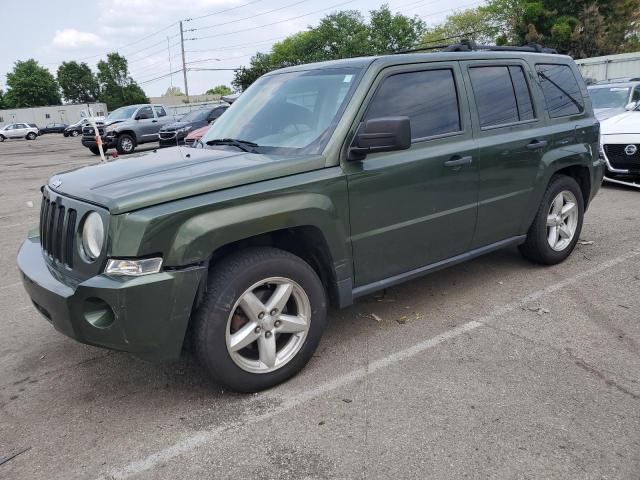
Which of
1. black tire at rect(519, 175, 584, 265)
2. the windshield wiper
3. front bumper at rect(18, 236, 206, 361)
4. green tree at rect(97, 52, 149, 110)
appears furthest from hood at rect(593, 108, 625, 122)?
green tree at rect(97, 52, 149, 110)

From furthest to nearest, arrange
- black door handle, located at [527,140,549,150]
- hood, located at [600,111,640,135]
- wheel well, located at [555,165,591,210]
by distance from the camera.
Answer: hood, located at [600,111,640,135] → wheel well, located at [555,165,591,210] → black door handle, located at [527,140,549,150]

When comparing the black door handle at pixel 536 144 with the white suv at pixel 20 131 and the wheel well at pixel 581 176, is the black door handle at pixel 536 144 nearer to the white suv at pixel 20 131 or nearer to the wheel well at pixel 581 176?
the wheel well at pixel 581 176

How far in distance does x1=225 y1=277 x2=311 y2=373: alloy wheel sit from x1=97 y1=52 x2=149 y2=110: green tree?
9761cm

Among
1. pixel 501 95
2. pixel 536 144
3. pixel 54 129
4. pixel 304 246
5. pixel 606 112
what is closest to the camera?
pixel 304 246

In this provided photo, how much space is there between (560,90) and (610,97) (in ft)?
22.9

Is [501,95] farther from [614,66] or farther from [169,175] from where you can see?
[614,66]

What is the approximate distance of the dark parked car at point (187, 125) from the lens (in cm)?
1811

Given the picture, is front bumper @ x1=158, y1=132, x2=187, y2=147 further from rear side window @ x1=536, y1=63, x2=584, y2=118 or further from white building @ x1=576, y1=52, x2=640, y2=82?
white building @ x1=576, y1=52, x2=640, y2=82

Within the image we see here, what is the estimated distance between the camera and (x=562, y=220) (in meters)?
5.04

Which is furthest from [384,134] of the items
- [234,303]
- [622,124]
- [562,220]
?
[622,124]

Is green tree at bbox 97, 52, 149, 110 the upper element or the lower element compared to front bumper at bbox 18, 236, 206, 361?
upper

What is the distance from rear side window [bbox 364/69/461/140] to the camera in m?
3.60

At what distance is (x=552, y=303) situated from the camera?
427cm

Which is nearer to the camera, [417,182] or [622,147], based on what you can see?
[417,182]
